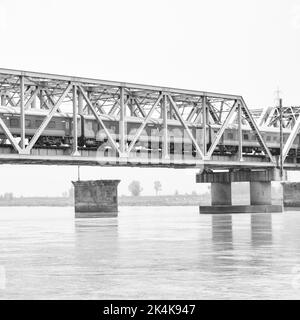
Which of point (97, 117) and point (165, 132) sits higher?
point (97, 117)

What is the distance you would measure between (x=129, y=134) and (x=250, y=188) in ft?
62.8

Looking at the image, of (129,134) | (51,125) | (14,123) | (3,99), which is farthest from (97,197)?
(14,123)

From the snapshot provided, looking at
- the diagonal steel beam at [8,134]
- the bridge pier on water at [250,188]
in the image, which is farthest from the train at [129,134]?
the bridge pier on water at [250,188]

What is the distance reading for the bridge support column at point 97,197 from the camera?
77625 millimetres

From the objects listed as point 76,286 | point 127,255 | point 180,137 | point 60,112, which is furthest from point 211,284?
point 180,137

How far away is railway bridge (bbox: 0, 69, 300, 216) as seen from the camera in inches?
2475

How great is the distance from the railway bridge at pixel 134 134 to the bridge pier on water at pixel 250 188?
0.33 feet

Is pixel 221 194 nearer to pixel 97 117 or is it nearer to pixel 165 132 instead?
pixel 165 132

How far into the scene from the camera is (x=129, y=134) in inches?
2874

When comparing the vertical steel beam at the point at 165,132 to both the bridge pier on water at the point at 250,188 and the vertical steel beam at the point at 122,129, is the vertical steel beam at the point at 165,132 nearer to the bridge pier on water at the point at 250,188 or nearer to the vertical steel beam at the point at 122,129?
the vertical steel beam at the point at 122,129

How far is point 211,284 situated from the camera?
15375mm
